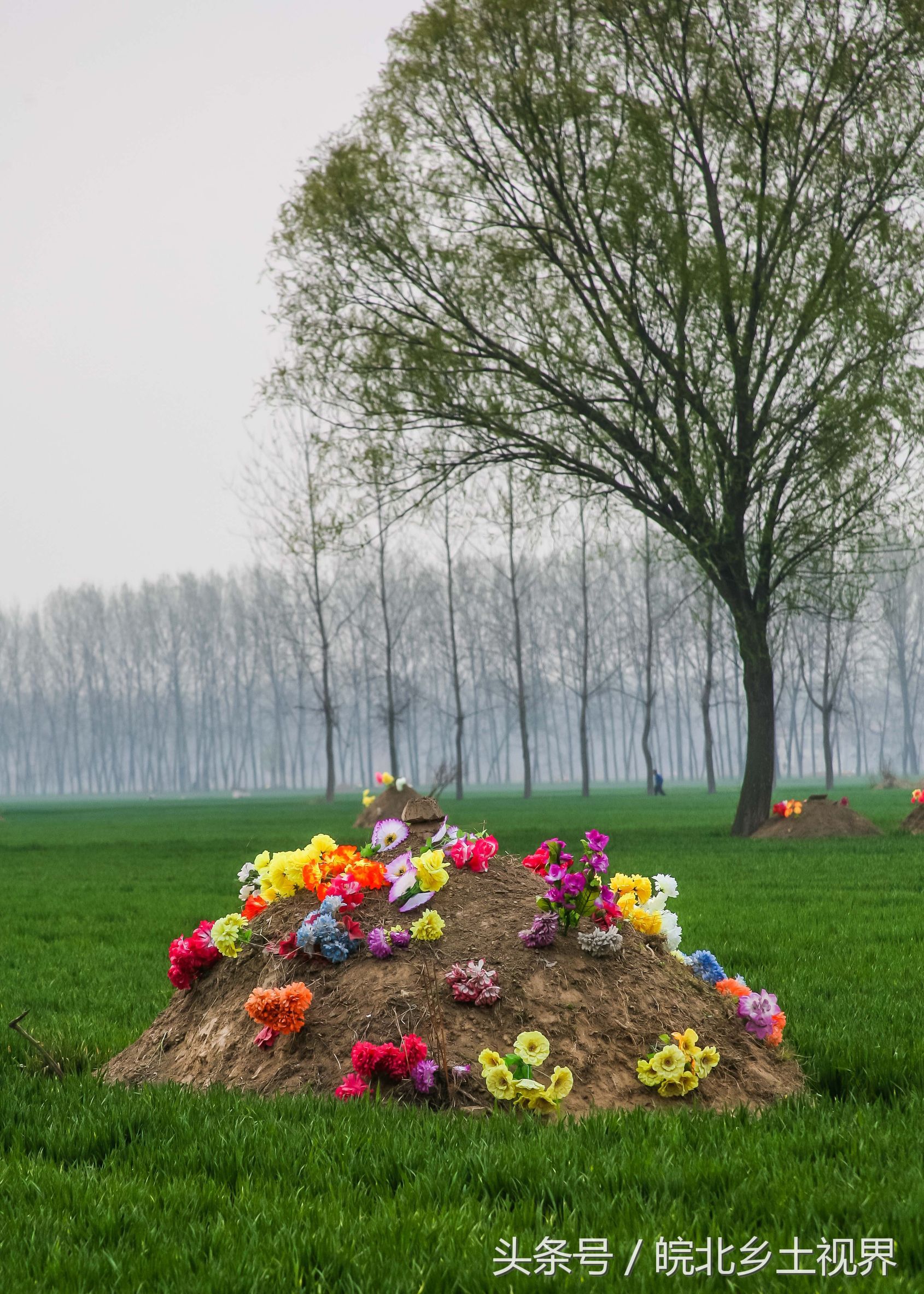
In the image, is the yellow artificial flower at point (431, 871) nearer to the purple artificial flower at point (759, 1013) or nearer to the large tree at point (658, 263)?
the purple artificial flower at point (759, 1013)

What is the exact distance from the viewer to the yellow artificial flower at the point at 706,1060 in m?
3.99

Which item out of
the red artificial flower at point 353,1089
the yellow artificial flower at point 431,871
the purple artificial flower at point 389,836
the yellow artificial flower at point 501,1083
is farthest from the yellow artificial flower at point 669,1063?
the purple artificial flower at point 389,836

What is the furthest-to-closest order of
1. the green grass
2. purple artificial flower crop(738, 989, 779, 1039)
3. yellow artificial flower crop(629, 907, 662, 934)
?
yellow artificial flower crop(629, 907, 662, 934) → purple artificial flower crop(738, 989, 779, 1039) → the green grass

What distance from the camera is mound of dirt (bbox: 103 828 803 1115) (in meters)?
4.00

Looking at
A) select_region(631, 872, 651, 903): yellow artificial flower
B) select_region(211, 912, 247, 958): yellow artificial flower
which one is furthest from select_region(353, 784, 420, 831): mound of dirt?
select_region(211, 912, 247, 958): yellow artificial flower

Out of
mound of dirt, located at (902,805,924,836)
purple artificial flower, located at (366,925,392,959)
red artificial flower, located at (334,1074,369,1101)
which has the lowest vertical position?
mound of dirt, located at (902,805,924,836)

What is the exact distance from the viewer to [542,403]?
17297 mm

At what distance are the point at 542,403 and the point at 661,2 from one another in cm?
662

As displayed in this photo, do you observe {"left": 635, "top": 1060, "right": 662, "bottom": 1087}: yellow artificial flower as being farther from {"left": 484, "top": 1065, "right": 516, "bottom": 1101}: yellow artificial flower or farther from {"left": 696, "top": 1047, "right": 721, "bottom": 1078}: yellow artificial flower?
{"left": 484, "top": 1065, "right": 516, "bottom": 1101}: yellow artificial flower

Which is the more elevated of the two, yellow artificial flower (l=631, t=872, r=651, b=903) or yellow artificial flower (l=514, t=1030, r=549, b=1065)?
yellow artificial flower (l=631, t=872, r=651, b=903)

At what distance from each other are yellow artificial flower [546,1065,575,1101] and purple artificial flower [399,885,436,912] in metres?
1.05

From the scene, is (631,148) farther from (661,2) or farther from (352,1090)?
(352,1090)

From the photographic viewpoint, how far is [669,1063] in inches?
155

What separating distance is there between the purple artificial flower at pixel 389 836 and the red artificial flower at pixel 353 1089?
1.41 metres
